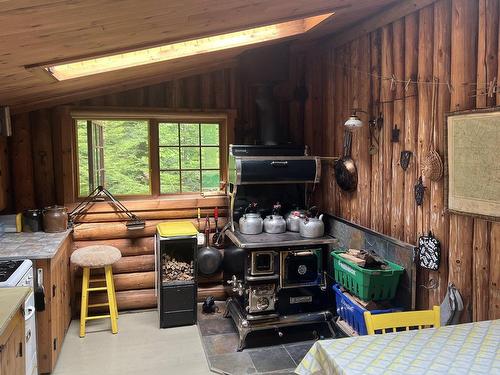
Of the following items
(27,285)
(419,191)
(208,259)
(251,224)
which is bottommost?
(208,259)

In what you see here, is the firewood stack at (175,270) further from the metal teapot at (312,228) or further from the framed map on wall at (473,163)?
the framed map on wall at (473,163)

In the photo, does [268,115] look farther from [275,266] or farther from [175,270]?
[175,270]

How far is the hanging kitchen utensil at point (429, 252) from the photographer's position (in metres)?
2.68

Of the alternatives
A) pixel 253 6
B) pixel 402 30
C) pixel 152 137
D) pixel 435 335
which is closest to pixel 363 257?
pixel 435 335

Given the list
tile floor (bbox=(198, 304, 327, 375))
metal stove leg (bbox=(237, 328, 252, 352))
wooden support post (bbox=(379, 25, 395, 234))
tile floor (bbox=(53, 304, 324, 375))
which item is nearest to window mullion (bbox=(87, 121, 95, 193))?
tile floor (bbox=(53, 304, 324, 375))

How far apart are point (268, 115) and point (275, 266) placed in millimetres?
1528

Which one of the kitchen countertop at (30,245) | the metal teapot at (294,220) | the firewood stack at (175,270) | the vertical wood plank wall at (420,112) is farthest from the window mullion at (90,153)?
the vertical wood plank wall at (420,112)

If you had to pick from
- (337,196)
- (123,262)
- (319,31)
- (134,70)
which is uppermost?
(319,31)

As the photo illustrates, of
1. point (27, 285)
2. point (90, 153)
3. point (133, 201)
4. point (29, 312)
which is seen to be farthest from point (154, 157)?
point (29, 312)

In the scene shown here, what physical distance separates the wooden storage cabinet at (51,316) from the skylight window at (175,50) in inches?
52.8

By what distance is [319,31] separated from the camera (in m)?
3.71

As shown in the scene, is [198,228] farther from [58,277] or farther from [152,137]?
[58,277]

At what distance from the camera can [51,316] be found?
3.08 meters

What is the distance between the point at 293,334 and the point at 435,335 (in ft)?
6.90
